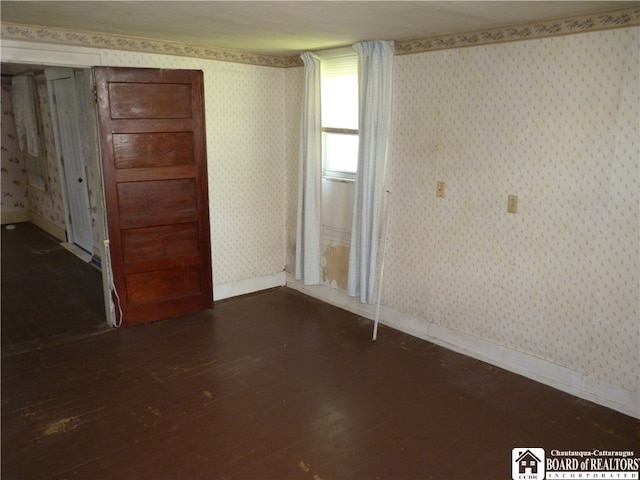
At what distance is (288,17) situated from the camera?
113 inches

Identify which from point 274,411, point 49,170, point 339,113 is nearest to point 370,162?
point 339,113

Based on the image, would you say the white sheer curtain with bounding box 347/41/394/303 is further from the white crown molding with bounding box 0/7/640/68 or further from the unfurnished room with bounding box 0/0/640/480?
the white crown molding with bounding box 0/7/640/68

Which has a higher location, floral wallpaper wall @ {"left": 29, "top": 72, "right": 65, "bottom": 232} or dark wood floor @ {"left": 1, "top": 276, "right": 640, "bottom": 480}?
floral wallpaper wall @ {"left": 29, "top": 72, "right": 65, "bottom": 232}

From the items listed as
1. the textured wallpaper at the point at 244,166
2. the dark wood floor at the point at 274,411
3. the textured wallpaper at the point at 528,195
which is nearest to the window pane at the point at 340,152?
the textured wallpaper at the point at 528,195

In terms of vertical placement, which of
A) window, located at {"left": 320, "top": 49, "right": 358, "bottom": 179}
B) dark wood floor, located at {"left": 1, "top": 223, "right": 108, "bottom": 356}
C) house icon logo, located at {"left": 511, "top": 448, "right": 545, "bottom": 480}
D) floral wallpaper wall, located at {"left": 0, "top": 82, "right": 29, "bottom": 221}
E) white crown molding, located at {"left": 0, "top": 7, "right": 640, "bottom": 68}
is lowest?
dark wood floor, located at {"left": 1, "top": 223, "right": 108, "bottom": 356}

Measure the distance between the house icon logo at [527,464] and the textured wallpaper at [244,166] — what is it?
308 cm

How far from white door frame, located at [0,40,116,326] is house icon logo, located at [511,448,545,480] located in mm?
3174

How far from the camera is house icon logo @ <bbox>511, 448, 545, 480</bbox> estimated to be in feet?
8.05

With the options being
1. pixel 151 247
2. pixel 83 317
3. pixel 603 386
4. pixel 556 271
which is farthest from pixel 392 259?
pixel 83 317

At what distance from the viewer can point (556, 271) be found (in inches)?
123

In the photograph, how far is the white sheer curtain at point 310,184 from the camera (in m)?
4.36

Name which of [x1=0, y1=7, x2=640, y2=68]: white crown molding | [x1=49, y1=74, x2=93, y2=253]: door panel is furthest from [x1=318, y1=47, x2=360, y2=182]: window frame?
[x1=49, y1=74, x2=93, y2=253]: door panel

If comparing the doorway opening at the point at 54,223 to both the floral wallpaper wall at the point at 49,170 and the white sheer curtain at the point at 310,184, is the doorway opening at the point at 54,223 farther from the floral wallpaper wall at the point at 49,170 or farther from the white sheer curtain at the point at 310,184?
the white sheer curtain at the point at 310,184

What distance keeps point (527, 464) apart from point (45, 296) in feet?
14.4
